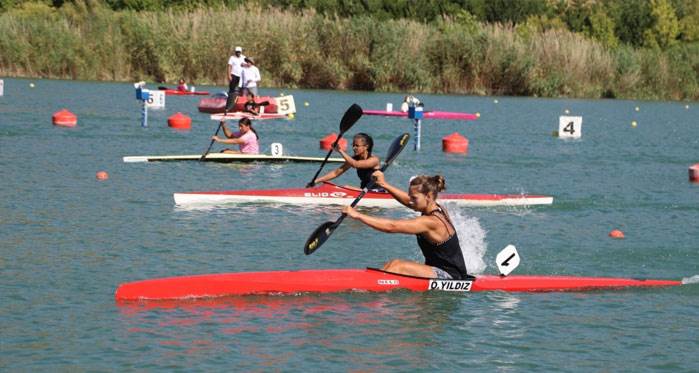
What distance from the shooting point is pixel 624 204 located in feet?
75.0

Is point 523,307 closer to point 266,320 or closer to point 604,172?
point 266,320

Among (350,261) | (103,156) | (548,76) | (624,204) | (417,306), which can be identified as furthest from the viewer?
(548,76)

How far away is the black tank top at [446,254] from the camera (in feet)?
43.6

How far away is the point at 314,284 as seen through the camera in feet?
43.3

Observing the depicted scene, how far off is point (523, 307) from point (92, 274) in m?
4.91

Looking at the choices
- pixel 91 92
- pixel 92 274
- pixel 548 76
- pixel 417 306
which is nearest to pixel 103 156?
pixel 92 274

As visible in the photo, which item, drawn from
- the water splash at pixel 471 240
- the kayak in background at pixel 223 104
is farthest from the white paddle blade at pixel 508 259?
the kayak in background at pixel 223 104

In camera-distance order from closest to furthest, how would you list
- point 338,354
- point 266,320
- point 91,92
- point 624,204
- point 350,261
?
point 338,354, point 266,320, point 350,261, point 624,204, point 91,92

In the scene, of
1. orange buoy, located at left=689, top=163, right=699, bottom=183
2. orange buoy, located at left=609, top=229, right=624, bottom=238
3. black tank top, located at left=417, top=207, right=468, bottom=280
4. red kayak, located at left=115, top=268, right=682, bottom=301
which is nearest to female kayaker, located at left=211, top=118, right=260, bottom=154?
orange buoy, located at left=609, top=229, right=624, bottom=238

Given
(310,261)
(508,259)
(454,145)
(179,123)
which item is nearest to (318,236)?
(508,259)

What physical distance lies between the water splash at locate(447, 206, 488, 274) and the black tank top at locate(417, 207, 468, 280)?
2043 mm

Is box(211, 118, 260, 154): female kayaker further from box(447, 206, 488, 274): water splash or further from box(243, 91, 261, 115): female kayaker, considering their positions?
box(243, 91, 261, 115): female kayaker

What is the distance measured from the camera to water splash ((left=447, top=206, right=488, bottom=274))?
16.0 m

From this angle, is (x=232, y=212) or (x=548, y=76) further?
(x=548, y=76)
